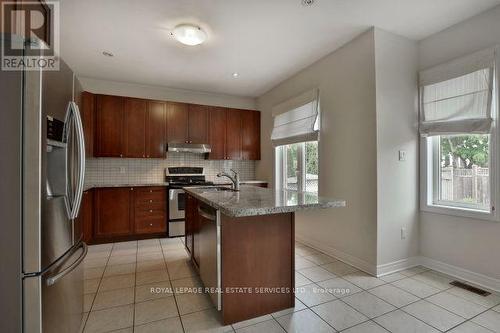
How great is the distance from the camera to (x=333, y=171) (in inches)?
126

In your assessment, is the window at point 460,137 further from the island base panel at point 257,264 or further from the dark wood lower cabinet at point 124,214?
the dark wood lower cabinet at point 124,214

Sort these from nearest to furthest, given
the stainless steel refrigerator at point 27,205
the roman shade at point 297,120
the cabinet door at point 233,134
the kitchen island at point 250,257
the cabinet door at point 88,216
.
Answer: the stainless steel refrigerator at point 27,205 → the kitchen island at point 250,257 → the roman shade at point 297,120 → the cabinet door at point 88,216 → the cabinet door at point 233,134

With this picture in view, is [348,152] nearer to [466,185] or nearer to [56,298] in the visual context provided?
[466,185]

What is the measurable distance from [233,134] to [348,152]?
2.60 metres

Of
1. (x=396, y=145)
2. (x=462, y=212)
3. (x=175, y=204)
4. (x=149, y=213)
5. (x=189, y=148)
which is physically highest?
(x=189, y=148)

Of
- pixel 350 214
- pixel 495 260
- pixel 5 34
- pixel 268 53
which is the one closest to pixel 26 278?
pixel 5 34

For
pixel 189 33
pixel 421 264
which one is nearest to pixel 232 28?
pixel 189 33

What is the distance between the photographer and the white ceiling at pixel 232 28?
2.25 meters

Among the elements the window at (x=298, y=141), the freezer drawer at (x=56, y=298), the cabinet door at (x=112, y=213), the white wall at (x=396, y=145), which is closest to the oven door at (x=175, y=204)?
the cabinet door at (x=112, y=213)

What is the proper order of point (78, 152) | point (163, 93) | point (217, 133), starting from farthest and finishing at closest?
point (217, 133), point (163, 93), point (78, 152)

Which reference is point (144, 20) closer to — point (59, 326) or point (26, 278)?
point (26, 278)

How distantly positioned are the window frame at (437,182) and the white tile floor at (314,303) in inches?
27.5

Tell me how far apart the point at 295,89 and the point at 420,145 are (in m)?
1.98

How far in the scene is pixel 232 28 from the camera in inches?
103
